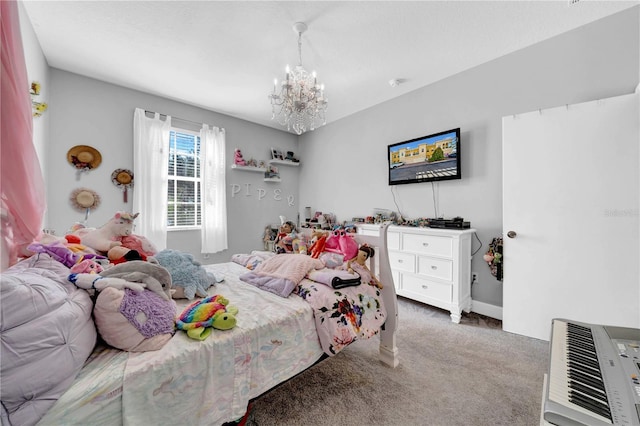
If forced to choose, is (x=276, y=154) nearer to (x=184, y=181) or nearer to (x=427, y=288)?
(x=184, y=181)

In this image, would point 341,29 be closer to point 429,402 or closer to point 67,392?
point 67,392

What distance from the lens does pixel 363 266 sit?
175 centimetres

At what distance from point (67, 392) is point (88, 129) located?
11.0 ft

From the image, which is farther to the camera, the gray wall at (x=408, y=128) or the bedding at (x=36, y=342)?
the gray wall at (x=408, y=128)

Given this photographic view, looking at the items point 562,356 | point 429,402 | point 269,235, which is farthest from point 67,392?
point 269,235

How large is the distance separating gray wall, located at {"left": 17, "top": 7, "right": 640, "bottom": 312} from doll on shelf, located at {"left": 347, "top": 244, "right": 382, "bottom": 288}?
1687 mm

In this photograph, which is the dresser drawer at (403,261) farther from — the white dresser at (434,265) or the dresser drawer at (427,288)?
the dresser drawer at (427,288)

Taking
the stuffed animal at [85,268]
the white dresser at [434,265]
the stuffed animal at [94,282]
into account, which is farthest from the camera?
the white dresser at [434,265]

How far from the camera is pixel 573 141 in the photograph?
1.96 metres

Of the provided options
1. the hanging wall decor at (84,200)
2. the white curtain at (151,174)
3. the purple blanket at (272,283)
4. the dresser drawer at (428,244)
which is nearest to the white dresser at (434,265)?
the dresser drawer at (428,244)

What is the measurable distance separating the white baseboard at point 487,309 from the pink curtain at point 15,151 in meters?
3.66

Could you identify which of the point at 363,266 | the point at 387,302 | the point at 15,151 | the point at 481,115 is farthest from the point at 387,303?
the point at 481,115

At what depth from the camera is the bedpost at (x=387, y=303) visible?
1717mm

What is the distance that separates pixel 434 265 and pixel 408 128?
1.89m
